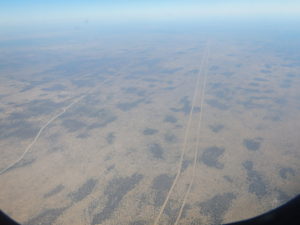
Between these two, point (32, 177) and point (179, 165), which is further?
point (179, 165)

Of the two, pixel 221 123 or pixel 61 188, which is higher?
pixel 61 188

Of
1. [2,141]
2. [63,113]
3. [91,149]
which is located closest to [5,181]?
[91,149]

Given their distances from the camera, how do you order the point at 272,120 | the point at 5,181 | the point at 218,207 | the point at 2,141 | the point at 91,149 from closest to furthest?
the point at 218,207, the point at 5,181, the point at 91,149, the point at 2,141, the point at 272,120

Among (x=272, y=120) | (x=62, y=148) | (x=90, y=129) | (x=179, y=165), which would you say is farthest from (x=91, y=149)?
(x=272, y=120)

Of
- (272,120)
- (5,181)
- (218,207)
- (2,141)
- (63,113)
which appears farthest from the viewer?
(63,113)

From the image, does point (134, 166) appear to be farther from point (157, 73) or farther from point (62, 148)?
point (157, 73)

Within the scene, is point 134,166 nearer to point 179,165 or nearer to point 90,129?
point 179,165


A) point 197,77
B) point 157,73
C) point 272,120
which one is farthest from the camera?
point 157,73

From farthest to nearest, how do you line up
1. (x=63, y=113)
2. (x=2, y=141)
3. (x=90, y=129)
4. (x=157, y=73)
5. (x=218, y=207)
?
(x=157, y=73)
(x=63, y=113)
(x=90, y=129)
(x=2, y=141)
(x=218, y=207)

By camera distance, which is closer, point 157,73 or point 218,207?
point 218,207
